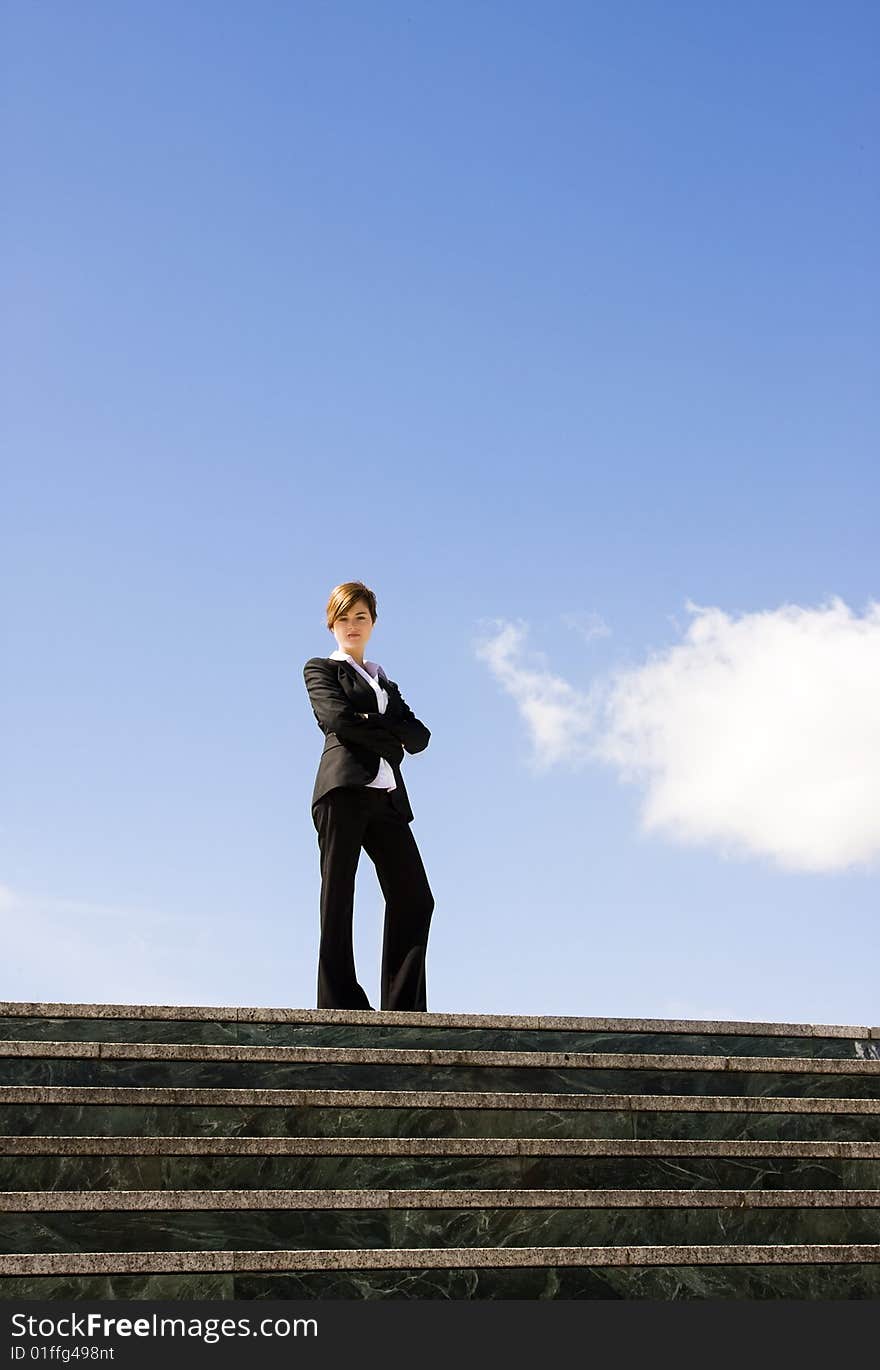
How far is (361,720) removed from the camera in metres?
9.11

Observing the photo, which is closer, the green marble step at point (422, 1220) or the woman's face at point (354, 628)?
the green marble step at point (422, 1220)

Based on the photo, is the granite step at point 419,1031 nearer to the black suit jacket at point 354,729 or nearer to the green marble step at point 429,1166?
the green marble step at point 429,1166

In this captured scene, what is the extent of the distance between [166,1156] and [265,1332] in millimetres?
1209

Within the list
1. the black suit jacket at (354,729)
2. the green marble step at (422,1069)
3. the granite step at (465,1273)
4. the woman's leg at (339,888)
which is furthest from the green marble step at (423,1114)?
the black suit jacket at (354,729)

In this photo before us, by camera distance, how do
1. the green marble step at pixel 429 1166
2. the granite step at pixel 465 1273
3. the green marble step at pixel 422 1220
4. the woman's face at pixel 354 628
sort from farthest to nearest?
the woman's face at pixel 354 628 < the green marble step at pixel 429 1166 < the green marble step at pixel 422 1220 < the granite step at pixel 465 1273

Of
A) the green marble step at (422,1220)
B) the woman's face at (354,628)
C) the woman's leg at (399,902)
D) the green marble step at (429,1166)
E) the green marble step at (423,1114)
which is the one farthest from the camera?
the woman's face at (354,628)

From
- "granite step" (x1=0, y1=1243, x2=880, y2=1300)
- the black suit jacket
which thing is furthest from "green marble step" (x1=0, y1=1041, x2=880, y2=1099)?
the black suit jacket

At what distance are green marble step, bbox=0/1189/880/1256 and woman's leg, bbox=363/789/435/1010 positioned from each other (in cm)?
209

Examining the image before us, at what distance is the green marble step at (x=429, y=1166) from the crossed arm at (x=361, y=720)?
2548mm

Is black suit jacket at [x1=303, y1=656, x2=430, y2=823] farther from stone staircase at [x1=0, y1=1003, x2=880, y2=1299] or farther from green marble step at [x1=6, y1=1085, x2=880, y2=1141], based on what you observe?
green marble step at [x1=6, y1=1085, x2=880, y2=1141]

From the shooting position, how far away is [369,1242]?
6672 millimetres

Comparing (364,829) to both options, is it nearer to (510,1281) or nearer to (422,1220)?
(422,1220)

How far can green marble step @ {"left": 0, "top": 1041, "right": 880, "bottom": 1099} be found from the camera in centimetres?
746

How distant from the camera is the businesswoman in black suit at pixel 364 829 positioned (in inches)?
351
